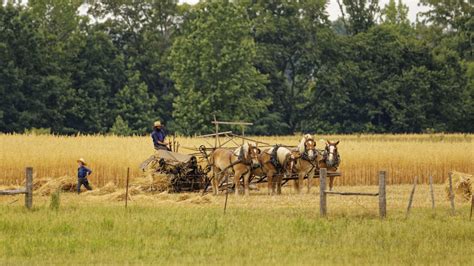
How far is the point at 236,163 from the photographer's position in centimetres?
2927

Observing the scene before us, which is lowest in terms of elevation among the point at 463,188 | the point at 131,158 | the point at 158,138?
the point at 463,188

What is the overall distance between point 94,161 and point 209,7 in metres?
34.1

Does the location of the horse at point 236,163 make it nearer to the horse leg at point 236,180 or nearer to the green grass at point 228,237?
the horse leg at point 236,180

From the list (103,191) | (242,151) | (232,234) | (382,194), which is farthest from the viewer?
(103,191)

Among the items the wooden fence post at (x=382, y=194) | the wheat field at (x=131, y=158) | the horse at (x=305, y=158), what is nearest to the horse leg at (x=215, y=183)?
the horse at (x=305, y=158)

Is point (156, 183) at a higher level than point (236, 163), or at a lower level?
lower

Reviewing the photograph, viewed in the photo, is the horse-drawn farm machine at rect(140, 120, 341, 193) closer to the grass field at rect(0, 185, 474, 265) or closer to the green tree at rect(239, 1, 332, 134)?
the grass field at rect(0, 185, 474, 265)

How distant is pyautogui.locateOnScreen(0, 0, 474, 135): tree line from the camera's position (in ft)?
223

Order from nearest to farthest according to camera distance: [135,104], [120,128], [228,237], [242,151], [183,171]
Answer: [228,237] < [242,151] < [183,171] < [120,128] < [135,104]

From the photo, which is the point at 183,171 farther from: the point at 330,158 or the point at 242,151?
the point at 330,158

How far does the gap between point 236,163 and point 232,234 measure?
344 inches

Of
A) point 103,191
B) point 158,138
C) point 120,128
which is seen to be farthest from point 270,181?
point 120,128

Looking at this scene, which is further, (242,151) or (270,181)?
(270,181)

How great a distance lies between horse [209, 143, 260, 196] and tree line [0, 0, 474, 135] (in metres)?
36.8
